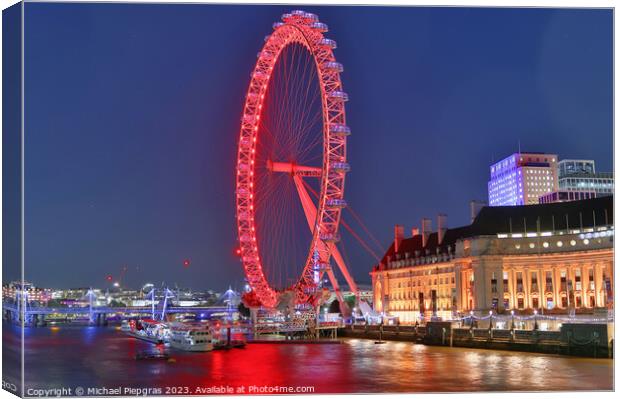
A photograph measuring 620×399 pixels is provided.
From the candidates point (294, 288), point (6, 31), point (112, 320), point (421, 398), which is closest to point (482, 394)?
point (421, 398)

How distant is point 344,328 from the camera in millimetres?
67688

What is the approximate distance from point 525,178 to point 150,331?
6293cm

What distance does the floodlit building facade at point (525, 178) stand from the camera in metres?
115

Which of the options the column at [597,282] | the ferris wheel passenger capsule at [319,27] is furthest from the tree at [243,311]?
the ferris wheel passenger capsule at [319,27]

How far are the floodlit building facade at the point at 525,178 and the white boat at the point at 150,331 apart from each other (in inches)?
2281

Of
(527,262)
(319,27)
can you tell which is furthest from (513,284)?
(319,27)

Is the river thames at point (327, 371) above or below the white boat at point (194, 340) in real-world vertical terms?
below

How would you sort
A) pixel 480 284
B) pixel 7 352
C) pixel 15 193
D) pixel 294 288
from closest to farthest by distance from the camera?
pixel 15 193, pixel 7 352, pixel 294 288, pixel 480 284

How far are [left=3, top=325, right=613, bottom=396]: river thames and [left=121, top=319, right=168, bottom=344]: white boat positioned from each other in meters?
15.5

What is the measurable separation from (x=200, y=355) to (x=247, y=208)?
398 inches

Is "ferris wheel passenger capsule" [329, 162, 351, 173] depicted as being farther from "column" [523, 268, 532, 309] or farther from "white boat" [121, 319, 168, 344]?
"column" [523, 268, 532, 309]

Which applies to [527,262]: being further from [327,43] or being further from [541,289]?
[327,43]

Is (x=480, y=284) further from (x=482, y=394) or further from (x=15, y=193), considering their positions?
(x=15, y=193)

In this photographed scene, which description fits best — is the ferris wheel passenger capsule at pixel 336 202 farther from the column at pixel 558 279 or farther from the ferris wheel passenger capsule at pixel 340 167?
the column at pixel 558 279
